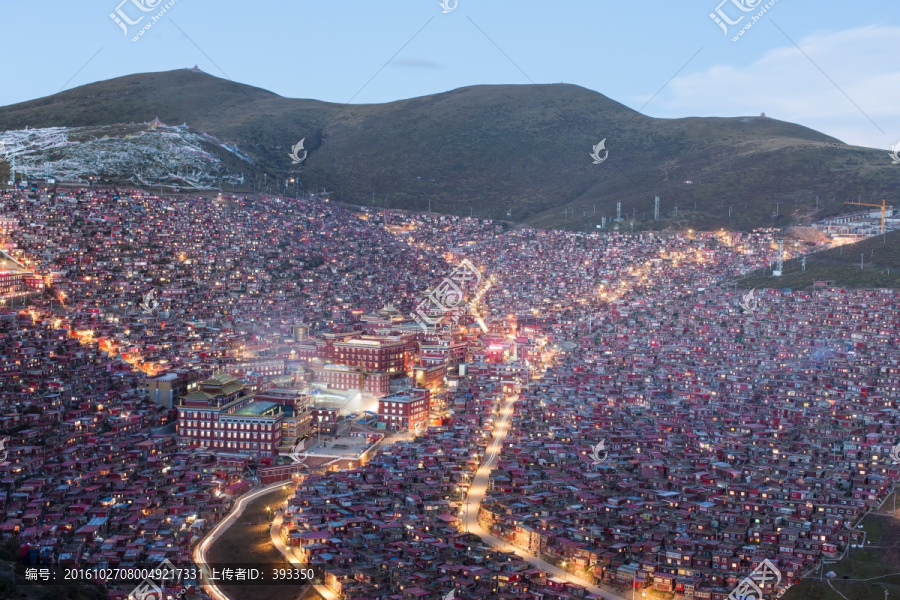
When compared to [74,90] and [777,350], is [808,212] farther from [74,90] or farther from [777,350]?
[74,90]

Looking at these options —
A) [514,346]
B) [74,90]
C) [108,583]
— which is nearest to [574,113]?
[74,90]

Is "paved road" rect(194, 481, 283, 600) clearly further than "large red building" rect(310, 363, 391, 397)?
No
